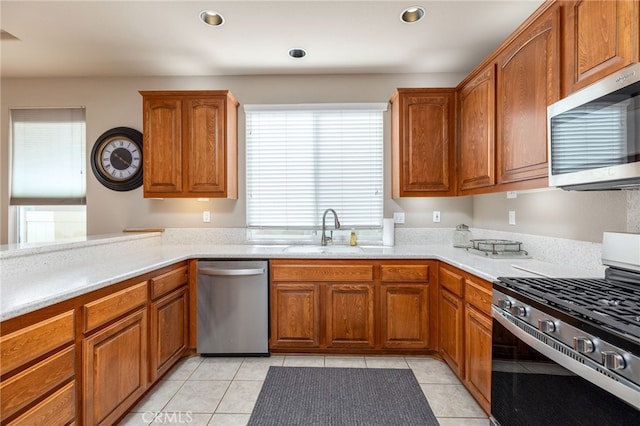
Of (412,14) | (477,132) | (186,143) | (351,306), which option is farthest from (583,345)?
(186,143)

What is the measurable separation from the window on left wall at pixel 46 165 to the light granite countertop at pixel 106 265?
1249 millimetres

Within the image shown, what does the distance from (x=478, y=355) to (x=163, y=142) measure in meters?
3.06

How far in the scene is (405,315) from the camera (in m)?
2.49

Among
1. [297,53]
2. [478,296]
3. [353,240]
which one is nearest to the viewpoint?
[478,296]

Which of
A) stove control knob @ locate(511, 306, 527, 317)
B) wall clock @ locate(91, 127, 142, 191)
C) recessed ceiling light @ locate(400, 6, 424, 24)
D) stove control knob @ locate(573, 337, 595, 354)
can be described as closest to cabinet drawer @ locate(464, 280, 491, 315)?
stove control knob @ locate(511, 306, 527, 317)

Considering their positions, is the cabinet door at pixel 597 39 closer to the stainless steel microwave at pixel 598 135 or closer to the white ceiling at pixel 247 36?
the stainless steel microwave at pixel 598 135

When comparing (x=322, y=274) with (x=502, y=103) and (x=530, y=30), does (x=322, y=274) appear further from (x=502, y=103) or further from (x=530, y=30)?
(x=530, y=30)

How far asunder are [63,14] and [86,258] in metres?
1.82

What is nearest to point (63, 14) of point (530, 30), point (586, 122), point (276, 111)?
point (276, 111)

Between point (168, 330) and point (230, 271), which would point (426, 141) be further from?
point (168, 330)

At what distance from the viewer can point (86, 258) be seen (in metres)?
2.09

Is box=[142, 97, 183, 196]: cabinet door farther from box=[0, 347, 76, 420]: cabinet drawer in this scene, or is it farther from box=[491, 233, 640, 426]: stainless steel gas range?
box=[491, 233, 640, 426]: stainless steel gas range

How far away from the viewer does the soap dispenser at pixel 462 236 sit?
284cm

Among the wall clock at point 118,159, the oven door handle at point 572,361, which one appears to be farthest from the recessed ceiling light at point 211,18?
the oven door handle at point 572,361
